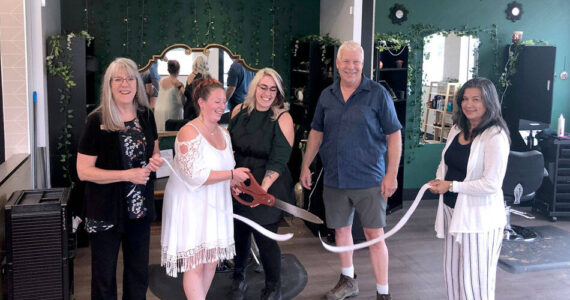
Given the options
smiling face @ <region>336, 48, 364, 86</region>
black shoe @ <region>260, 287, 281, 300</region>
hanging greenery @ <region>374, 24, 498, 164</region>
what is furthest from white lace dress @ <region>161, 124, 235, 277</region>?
hanging greenery @ <region>374, 24, 498, 164</region>

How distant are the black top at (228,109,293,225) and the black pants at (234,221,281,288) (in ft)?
0.45

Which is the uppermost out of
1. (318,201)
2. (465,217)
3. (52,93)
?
(52,93)

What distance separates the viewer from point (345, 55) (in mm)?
3609

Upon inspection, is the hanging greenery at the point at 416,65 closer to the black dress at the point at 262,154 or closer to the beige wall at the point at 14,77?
the black dress at the point at 262,154

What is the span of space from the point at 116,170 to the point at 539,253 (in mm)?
3965

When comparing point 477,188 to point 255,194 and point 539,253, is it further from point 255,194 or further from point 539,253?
point 539,253

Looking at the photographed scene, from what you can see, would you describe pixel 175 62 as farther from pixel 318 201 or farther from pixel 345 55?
pixel 345 55

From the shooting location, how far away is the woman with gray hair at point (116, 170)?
2934mm

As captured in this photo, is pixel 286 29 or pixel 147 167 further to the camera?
pixel 286 29

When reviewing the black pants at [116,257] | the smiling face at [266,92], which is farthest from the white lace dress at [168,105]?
the black pants at [116,257]

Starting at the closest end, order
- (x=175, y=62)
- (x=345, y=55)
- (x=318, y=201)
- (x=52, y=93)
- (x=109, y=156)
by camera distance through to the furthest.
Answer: (x=109, y=156), (x=345, y=55), (x=52, y=93), (x=318, y=201), (x=175, y=62)

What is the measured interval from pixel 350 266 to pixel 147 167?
178cm

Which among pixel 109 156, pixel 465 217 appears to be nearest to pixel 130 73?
pixel 109 156

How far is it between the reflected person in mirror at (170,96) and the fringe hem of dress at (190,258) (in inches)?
115
